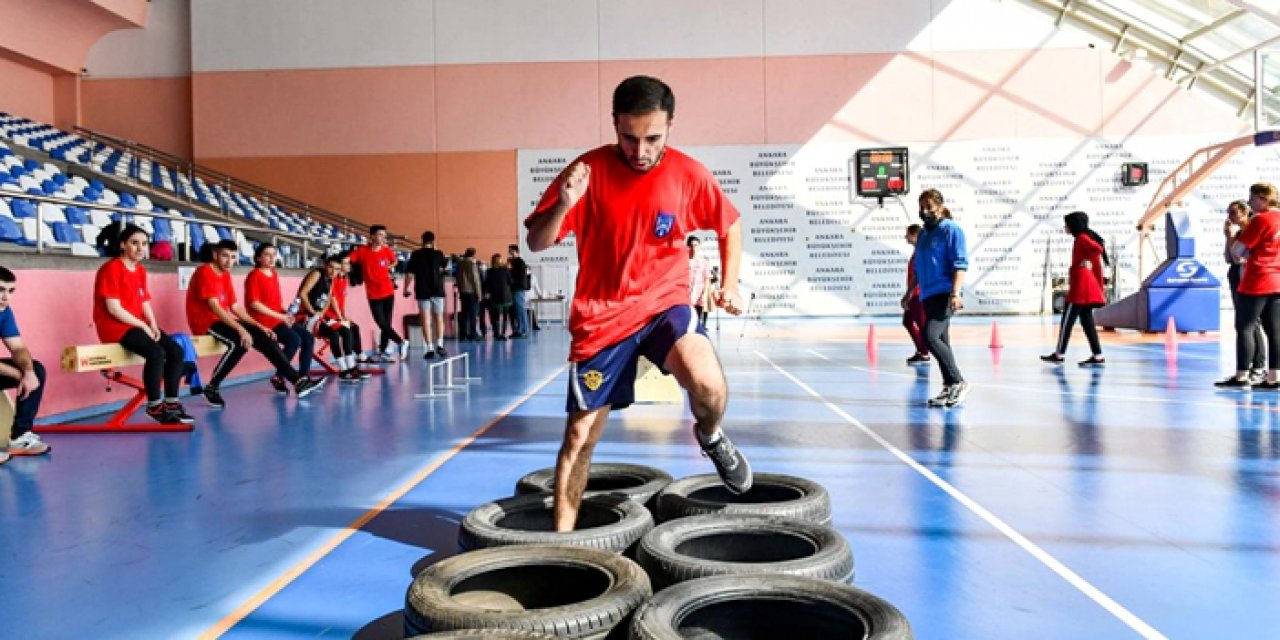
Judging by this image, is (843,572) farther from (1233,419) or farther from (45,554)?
(1233,419)

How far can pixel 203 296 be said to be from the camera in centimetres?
831

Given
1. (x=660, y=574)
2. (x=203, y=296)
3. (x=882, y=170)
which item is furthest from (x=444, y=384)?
(x=882, y=170)

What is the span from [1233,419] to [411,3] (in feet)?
73.2

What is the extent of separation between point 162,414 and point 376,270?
5.29 metres

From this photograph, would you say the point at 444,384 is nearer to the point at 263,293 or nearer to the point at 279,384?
the point at 279,384

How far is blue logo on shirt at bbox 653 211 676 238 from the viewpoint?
122 inches

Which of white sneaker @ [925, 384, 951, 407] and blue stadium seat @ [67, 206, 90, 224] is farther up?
blue stadium seat @ [67, 206, 90, 224]

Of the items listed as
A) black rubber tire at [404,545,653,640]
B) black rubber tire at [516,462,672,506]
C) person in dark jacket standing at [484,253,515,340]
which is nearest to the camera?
black rubber tire at [404,545,653,640]

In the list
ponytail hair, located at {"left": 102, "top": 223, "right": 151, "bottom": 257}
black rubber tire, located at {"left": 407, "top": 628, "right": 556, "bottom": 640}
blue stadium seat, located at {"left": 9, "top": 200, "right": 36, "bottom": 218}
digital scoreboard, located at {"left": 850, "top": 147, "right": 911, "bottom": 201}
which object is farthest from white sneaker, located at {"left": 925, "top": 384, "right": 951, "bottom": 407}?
digital scoreboard, located at {"left": 850, "top": 147, "right": 911, "bottom": 201}

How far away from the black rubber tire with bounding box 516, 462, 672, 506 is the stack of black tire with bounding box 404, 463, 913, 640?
0.45 feet

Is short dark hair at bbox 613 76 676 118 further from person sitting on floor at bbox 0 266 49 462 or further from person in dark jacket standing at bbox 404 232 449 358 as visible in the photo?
person in dark jacket standing at bbox 404 232 449 358

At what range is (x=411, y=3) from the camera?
23.6 metres

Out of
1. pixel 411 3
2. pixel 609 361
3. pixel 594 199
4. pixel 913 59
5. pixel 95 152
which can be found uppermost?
pixel 411 3

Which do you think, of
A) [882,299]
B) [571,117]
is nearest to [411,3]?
[571,117]
